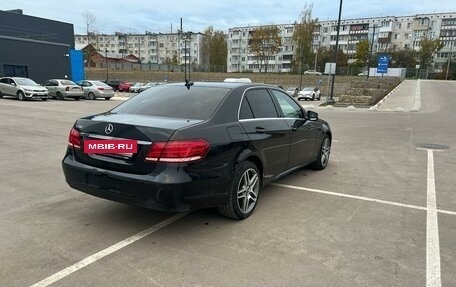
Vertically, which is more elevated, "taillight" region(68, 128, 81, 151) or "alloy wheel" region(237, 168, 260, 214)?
"taillight" region(68, 128, 81, 151)

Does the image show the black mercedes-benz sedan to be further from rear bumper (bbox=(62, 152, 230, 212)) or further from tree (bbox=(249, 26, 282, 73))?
tree (bbox=(249, 26, 282, 73))

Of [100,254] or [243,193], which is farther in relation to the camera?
[243,193]

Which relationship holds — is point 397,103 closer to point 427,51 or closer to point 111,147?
point 111,147

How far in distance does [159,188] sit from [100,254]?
81 cm

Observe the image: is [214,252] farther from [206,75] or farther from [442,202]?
[206,75]

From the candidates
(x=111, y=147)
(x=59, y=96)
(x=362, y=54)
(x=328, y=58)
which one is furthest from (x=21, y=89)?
(x=328, y=58)

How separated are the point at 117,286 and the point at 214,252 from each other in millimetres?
945

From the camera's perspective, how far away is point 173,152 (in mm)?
3455

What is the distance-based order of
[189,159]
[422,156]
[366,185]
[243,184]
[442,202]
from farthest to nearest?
[422,156] < [366,185] < [442,202] < [243,184] < [189,159]

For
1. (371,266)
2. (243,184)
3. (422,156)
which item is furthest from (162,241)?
(422,156)

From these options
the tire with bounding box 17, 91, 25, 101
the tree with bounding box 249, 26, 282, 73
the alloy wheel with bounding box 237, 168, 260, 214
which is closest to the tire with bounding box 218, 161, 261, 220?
the alloy wheel with bounding box 237, 168, 260, 214

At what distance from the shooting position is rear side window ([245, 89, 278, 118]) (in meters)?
4.62

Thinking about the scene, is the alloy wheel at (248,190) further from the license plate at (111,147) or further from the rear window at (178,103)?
the license plate at (111,147)

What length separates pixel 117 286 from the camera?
290cm
